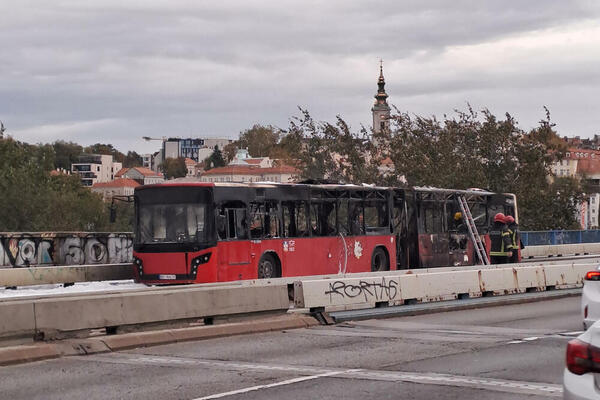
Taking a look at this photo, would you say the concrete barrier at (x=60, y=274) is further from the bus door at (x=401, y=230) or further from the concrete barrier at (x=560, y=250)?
the concrete barrier at (x=560, y=250)

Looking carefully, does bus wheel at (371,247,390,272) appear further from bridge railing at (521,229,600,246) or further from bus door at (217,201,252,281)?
bridge railing at (521,229,600,246)

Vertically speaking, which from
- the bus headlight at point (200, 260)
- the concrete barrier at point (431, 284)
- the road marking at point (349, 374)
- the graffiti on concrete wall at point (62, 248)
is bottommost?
the road marking at point (349, 374)

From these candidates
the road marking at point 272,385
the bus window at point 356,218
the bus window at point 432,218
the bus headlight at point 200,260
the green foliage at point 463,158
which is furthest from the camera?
the green foliage at point 463,158

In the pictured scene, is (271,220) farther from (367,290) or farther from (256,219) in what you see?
(367,290)

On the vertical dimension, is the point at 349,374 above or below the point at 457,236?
below

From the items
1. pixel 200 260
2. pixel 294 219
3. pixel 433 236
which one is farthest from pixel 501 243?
pixel 200 260

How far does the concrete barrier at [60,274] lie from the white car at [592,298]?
1952cm

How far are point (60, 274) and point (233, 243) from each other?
6.20 m

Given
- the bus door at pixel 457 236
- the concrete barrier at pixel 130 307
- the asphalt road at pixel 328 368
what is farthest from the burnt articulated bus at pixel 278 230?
the asphalt road at pixel 328 368

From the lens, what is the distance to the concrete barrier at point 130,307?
1397 cm

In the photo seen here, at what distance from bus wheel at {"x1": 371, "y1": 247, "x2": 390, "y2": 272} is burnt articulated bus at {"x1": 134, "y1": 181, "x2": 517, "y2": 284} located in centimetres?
3

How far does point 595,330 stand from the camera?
6672mm

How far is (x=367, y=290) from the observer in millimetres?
20672

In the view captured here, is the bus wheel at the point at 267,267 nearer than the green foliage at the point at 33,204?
Yes
